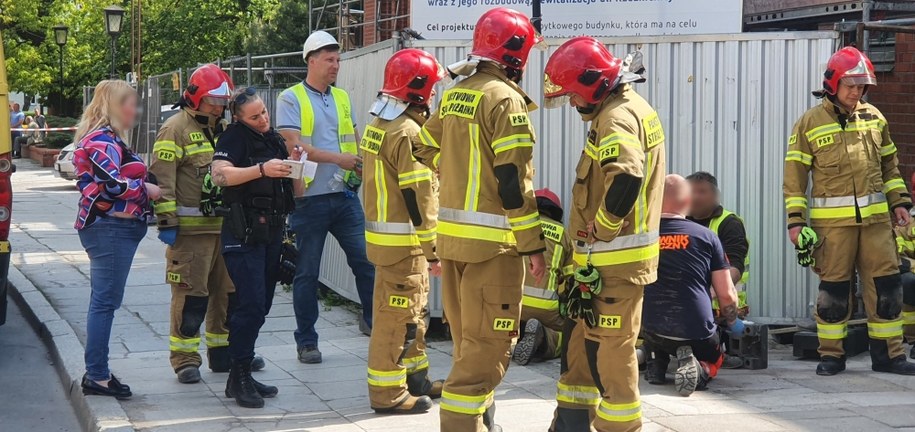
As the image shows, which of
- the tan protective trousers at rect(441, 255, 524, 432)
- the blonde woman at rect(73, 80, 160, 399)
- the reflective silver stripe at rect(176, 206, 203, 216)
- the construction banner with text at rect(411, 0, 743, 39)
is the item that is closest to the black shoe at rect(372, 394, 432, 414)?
the tan protective trousers at rect(441, 255, 524, 432)

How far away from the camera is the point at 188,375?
275 inches

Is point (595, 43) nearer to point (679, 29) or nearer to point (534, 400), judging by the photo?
point (534, 400)

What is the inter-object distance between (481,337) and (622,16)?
4.59 metres

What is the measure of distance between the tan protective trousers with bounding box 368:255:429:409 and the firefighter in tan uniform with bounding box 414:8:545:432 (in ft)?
2.87

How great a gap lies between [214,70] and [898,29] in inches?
181

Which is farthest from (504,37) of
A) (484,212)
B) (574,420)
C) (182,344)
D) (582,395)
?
(182,344)

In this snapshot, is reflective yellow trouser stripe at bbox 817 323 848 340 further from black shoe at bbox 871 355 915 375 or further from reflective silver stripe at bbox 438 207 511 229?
reflective silver stripe at bbox 438 207 511 229

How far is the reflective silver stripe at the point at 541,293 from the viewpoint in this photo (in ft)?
25.0

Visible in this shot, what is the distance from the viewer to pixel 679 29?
896 cm

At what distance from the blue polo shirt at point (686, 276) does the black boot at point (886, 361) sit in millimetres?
1377

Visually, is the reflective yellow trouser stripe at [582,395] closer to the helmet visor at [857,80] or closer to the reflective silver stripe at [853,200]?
the reflective silver stripe at [853,200]

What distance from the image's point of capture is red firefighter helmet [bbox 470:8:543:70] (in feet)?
17.2

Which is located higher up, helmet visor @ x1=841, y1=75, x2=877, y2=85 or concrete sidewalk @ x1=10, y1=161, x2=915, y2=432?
helmet visor @ x1=841, y1=75, x2=877, y2=85

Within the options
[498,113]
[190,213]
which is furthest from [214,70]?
[498,113]
